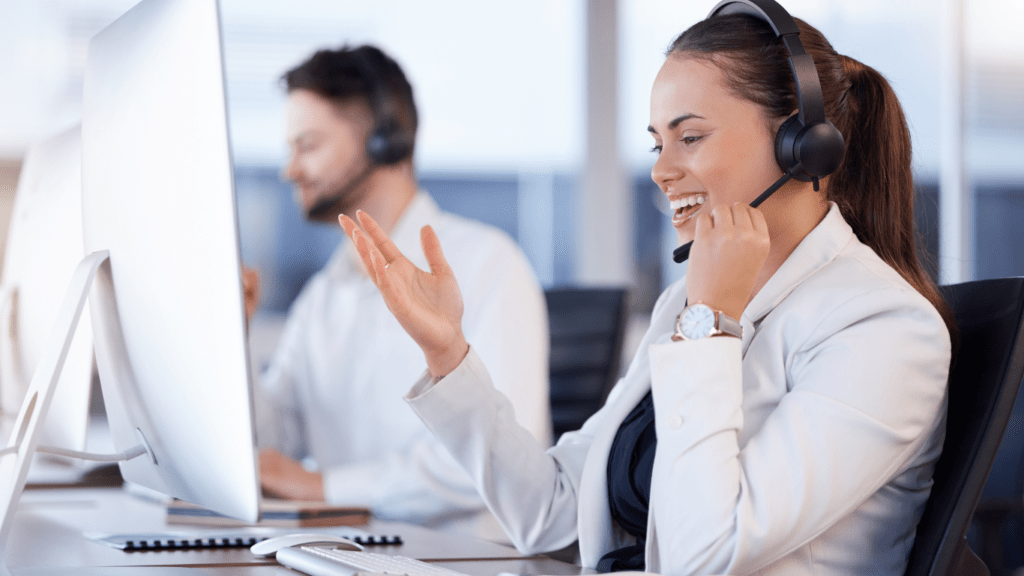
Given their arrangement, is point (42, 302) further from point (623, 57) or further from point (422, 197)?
point (623, 57)

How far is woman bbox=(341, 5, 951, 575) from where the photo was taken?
839 mm

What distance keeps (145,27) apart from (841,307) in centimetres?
73

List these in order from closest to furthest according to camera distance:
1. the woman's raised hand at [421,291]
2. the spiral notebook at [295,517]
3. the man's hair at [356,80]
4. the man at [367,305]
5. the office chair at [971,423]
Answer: the office chair at [971,423] < the woman's raised hand at [421,291] < the spiral notebook at [295,517] < the man at [367,305] < the man's hair at [356,80]

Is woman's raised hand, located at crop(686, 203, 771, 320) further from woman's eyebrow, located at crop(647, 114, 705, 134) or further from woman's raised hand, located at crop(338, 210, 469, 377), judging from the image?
woman's raised hand, located at crop(338, 210, 469, 377)

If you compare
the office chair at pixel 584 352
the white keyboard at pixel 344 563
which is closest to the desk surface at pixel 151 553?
the white keyboard at pixel 344 563

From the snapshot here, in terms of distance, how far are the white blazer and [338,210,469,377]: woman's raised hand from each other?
0.29 meters

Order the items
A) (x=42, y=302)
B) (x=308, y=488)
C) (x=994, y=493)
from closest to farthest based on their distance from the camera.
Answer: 1. (x=42, y=302)
2. (x=308, y=488)
3. (x=994, y=493)

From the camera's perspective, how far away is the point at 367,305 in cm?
203

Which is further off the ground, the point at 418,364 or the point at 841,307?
the point at 841,307

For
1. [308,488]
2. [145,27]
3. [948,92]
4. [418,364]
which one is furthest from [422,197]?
[948,92]

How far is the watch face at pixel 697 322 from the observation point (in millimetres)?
887

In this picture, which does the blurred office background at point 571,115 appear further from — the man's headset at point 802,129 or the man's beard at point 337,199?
the man's headset at point 802,129

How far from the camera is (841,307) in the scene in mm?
916

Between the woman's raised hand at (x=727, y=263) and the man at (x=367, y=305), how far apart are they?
83 cm
